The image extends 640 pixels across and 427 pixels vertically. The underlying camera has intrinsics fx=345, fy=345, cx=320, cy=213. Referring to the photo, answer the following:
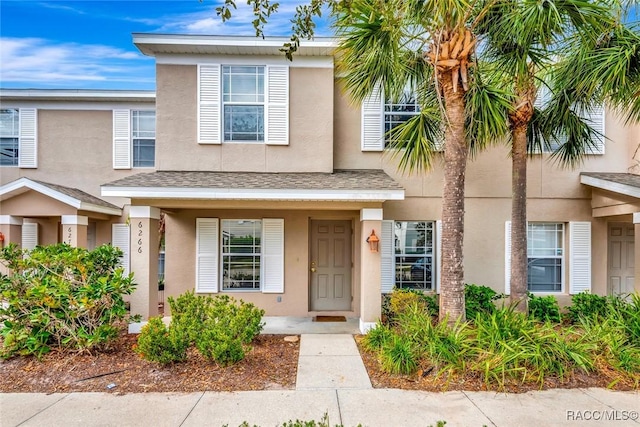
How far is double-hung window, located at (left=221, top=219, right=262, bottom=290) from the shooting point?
8842 mm

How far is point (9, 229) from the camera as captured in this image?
8844 millimetres

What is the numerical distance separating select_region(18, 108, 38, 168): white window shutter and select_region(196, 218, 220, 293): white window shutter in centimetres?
619

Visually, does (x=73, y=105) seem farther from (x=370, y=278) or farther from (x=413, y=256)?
(x=413, y=256)

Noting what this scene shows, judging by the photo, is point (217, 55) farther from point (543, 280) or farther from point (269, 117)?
point (543, 280)

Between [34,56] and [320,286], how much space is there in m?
9.76

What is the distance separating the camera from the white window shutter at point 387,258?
8.65m

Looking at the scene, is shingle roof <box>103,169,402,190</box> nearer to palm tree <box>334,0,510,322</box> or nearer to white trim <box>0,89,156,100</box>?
palm tree <box>334,0,510,322</box>

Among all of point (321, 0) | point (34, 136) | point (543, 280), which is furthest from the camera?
point (34, 136)

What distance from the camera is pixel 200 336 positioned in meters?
5.51

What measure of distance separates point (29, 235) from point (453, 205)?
11.9m

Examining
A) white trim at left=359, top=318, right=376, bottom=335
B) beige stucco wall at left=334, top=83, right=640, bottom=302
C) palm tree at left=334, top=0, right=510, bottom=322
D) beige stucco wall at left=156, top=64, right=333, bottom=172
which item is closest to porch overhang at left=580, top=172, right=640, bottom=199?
beige stucco wall at left=334, top=83, right=640, bottom=302

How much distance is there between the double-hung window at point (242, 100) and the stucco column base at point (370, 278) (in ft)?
11.4

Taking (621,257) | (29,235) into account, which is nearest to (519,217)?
Result: (621,257)

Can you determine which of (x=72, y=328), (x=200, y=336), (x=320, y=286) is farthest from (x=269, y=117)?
(x=72, y=328)
